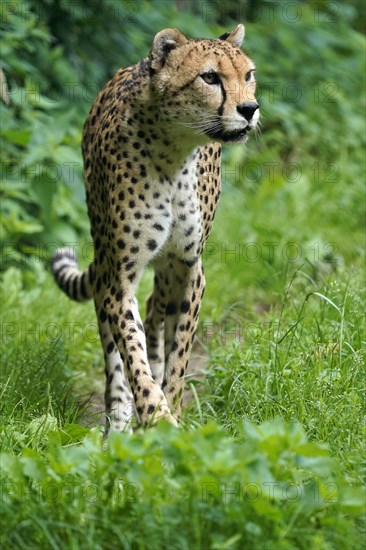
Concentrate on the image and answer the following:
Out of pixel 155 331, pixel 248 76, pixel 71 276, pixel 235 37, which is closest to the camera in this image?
pixel 248 76

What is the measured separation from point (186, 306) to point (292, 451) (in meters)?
1.81

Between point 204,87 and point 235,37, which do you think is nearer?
point 204,87

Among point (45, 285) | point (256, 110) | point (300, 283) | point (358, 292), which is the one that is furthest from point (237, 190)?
point (256, 110)

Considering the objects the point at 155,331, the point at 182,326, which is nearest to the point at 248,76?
the point at 182,326

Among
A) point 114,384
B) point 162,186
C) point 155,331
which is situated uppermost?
point 162,186

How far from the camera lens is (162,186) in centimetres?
465

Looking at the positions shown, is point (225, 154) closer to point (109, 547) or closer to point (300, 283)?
point (300, 283)

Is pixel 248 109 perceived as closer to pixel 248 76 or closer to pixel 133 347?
pixel 248 76

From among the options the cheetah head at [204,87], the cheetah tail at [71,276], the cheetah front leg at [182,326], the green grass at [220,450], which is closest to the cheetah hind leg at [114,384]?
the green grass at [220,450]

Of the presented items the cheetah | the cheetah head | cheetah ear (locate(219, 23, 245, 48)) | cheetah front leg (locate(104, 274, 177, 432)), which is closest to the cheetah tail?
the cheetah

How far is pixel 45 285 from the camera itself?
691 centimetres

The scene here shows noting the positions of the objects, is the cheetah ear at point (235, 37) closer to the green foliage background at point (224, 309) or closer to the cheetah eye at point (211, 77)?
the cheetah eye at point (211, 77)

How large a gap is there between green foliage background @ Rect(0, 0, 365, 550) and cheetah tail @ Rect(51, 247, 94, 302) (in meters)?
0.25

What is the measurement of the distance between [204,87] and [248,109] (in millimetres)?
219
